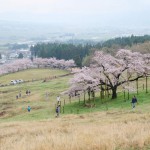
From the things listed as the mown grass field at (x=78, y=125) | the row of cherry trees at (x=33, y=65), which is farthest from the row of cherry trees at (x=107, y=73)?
the row of cherry trees at (x=33, y=65)

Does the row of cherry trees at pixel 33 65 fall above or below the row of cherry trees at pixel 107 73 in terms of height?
below

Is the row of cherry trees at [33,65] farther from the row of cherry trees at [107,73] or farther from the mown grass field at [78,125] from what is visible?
the row of cherry trees at [107,73]

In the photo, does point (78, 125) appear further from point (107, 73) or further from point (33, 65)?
point (33, 65)

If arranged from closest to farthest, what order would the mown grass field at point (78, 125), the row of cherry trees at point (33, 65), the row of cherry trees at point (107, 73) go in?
the mown grass field at point (78, 125) < the row of cherry trees at point (107, 73) < the row of cherry trees at point (33, 65)

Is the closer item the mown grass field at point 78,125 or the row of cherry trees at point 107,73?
the mown grass field at point 78,125

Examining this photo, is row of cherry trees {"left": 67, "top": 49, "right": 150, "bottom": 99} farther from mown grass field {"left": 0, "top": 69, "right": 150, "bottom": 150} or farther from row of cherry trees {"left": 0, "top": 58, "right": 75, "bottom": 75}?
row of cherry trees {"left": 0, "top": 58, "right": 75, "bottom": 75}

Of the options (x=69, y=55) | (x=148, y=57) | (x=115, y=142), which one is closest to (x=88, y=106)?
(x=148, y=57)

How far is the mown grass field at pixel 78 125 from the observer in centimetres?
1184

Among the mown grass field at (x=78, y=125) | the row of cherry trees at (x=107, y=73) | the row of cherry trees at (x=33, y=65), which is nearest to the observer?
the mown grass field at (x=78, y=125)

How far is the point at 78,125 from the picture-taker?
77.8 feet

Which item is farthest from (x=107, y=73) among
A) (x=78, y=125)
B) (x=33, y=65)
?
(x=33, y=65)

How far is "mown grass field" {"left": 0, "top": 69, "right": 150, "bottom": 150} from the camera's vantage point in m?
11.8

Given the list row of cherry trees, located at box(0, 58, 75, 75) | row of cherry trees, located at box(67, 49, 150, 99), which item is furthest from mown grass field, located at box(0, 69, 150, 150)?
row of cherry trees, located at box(0, 58, 75, 75)

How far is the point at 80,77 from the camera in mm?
43531
